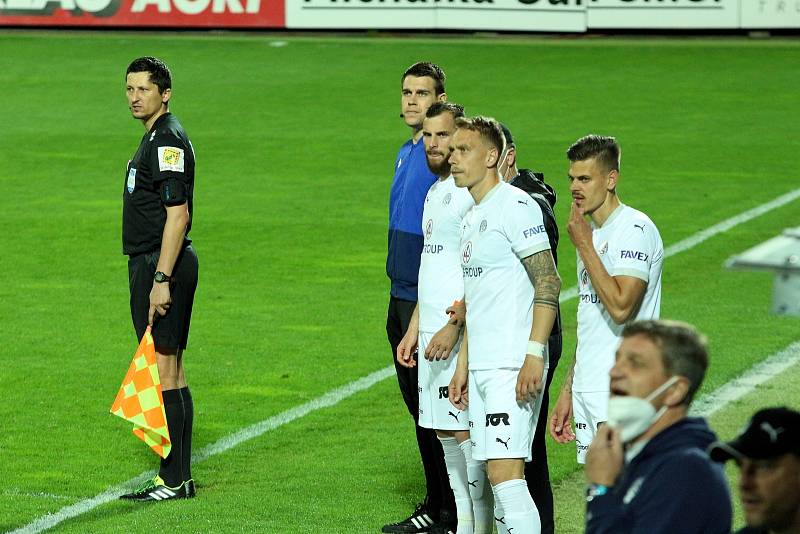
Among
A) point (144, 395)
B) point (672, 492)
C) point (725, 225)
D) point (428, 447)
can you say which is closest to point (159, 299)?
point (144, 395)

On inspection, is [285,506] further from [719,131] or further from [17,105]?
[17,105]

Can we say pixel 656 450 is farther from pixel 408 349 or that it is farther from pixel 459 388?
pixel 408 349

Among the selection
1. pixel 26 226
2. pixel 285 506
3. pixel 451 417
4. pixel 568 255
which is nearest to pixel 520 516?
pixel 451 417

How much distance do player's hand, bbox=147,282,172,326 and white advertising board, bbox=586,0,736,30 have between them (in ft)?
72.8

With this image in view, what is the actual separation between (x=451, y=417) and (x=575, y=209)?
1.32 meters

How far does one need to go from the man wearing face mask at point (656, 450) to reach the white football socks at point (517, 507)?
6.72ft

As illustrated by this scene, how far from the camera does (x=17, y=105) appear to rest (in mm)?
23828

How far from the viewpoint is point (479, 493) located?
6.63 m

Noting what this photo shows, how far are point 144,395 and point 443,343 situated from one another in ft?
5.67

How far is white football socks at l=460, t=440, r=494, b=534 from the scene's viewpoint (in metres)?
6.55

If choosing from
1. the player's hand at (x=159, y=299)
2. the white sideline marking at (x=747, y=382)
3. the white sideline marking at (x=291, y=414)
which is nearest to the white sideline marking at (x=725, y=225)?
the white sideline marking at (x=747, y=382)

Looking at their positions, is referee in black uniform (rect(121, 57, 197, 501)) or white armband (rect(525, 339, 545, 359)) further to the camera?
referee in black uniform (rect(121, 57, 197, 501))

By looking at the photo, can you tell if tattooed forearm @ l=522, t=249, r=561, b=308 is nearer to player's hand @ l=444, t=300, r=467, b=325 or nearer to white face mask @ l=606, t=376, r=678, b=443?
player's hand @ l=444, t=300, r=467, b=325

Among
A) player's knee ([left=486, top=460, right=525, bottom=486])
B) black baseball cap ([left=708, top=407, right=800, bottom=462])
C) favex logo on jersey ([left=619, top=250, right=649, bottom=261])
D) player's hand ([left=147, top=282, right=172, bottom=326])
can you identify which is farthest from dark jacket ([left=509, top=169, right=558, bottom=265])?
black baseball cap ([left=708, top=407, right=800, bottom=462])
